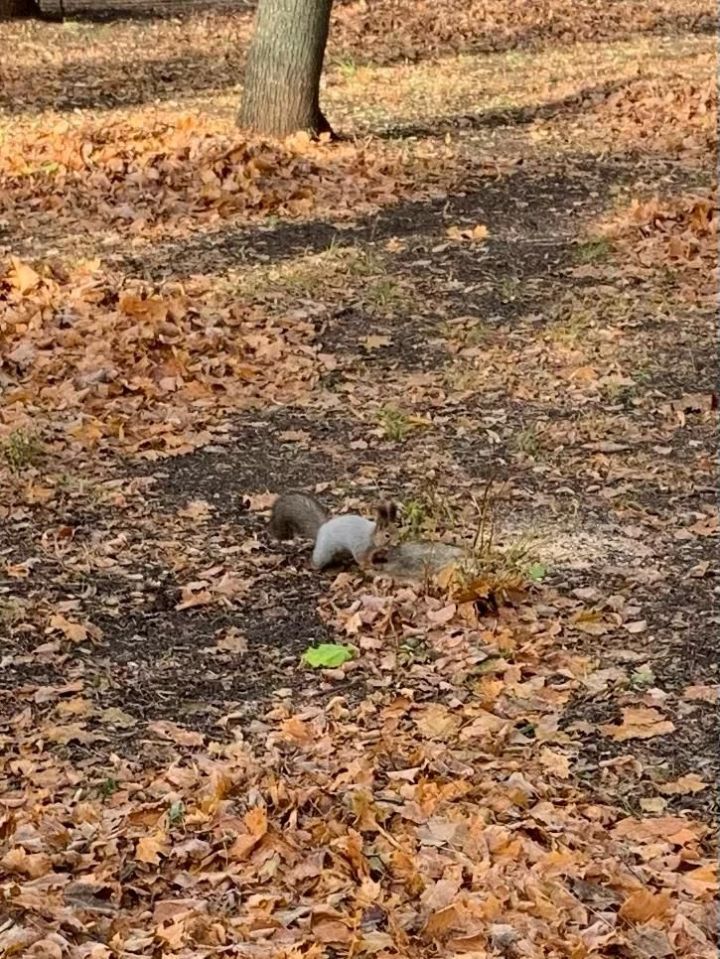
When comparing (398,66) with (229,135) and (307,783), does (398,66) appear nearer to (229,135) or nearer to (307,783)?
(229,135)

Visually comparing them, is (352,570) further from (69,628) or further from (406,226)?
(406,226)

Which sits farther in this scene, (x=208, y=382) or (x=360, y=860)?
(x=208, y=382)

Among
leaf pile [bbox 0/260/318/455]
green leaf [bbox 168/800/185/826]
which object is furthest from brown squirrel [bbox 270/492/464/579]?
green leaf [bbox 168/800/185/826]

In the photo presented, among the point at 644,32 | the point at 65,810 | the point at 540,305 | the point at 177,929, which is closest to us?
the point at 177,929

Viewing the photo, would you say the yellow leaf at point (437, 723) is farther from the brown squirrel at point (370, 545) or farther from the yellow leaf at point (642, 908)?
the yellow leaf at point (642, 908)

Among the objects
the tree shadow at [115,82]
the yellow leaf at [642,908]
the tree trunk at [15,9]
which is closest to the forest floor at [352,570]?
the yellow leaf at [642,908]

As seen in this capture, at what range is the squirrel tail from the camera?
5629 millimetres

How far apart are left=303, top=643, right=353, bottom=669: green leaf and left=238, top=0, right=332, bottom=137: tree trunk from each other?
7.11 meters

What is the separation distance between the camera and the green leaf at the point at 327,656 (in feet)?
15.9

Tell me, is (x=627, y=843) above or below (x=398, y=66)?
below

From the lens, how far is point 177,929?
3389 millimetres

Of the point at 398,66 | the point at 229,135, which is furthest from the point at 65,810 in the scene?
the point at 398,66

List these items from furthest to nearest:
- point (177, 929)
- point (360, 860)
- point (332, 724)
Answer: point (332, 724) → point (360, 860) → point (177, 929)

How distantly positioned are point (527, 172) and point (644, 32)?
761cm
